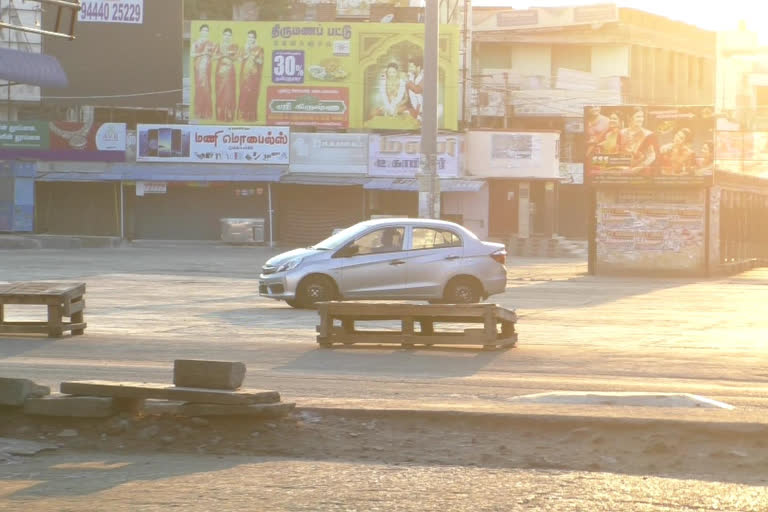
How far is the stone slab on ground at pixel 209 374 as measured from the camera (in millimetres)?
9820

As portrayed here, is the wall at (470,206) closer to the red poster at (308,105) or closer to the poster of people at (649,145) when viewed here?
the red poster at (308,105)

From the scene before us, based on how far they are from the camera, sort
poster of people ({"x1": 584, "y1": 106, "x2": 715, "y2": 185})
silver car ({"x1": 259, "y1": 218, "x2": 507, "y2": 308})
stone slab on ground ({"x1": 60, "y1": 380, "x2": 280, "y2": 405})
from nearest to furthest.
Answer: stone slab on ground ({"x1": 60, "y1": 380, "x2": 280, "y2": 405}) → silver car ({"x1": 259, "y1": 218, "x2": 507, "y2": 308}) → poster of people ({"x1": 584, "y1": 106, "x2": 715, "y2": 185})

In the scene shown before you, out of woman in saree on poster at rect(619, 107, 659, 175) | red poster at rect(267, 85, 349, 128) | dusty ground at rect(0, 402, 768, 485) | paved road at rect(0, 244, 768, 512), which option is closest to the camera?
paved road at rect(0, 244, 768, 512)

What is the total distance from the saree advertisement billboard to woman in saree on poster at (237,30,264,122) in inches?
1.6

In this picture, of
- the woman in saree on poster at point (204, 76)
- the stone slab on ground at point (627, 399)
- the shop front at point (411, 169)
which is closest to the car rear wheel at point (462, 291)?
the stone slab on ground at point (627, 399)

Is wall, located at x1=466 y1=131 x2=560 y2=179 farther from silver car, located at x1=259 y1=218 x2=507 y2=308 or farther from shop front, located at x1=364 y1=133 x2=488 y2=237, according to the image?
silver car, located at x1=259 y1=218 x2=507 y2=308

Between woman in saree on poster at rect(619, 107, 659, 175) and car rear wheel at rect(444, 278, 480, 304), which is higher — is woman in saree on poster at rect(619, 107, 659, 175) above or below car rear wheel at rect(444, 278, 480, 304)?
above

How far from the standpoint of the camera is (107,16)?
60.5 meters

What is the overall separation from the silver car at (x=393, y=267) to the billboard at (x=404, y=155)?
109 ft

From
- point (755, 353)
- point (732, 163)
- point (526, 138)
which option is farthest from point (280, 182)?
point (755, 353)

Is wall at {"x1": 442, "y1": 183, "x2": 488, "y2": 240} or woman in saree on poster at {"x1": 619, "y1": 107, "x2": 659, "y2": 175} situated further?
wall at {"x1": 442, "y1": 183, "x2": 488, "y2": 240}

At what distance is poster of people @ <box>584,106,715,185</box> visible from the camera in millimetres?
37750

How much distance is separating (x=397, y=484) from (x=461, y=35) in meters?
56.1

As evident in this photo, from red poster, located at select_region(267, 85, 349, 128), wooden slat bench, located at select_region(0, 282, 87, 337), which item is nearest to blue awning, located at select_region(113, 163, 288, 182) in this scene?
red poster, located at select_region(267, 85, 349, 128)
